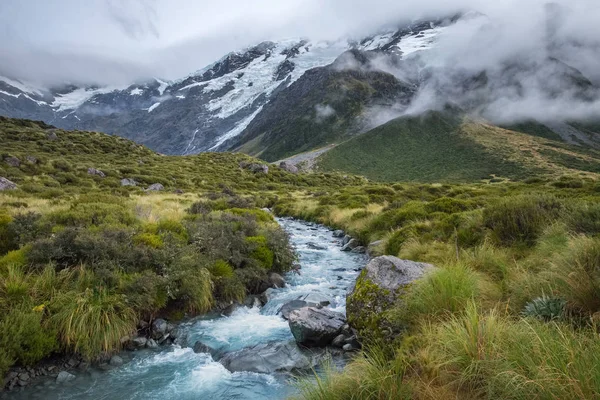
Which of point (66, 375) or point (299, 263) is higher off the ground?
point (66, 375)

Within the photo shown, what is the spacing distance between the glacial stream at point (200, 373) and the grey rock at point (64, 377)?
8 centimetres

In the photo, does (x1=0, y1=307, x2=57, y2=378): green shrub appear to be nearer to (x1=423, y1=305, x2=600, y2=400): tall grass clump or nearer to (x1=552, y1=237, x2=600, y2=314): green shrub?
(x1=423, y1=305, x2=600, y2=400): tall grass clump

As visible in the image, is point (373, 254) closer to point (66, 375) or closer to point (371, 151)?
point (66, 375)

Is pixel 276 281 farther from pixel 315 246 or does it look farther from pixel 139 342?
pixel 315 246

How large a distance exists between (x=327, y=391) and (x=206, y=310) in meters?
6.81

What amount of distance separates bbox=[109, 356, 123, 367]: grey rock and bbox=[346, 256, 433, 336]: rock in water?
5.31 meters

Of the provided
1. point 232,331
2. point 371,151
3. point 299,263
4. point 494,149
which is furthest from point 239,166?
point 494,149

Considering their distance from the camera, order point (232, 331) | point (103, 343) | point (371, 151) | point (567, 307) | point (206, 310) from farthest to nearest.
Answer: point (371, 151), point (206, 310), point (232, 331), point (103, 343), point (567, 307)

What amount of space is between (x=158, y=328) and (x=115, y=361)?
1.32 meters

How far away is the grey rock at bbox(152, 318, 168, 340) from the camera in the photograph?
29.7 ft

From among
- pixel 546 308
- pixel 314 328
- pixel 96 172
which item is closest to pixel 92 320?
pixel 314 328

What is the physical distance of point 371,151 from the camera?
196 metres

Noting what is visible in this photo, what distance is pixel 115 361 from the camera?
7938 mm

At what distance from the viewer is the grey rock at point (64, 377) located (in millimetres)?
7127
